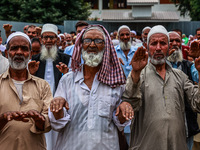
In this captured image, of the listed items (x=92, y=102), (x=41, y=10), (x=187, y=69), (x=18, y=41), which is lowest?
(x=92, y=102)

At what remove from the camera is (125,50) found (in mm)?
7195

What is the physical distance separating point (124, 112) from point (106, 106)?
267 mm

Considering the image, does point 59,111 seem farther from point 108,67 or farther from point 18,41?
point 18,41

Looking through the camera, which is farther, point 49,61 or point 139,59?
point 49,61

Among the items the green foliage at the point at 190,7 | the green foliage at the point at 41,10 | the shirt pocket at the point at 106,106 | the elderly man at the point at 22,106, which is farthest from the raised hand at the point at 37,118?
the green foliage at the point at 190,7

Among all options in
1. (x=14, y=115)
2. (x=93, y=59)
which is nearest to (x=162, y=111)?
(x=93, y=59)

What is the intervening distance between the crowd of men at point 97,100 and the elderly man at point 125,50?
252 cm

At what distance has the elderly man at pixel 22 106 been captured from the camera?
328cm

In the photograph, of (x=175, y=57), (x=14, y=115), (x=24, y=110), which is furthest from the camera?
(x=175, y=57)

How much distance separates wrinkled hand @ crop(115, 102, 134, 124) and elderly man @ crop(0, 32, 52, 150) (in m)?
0.72

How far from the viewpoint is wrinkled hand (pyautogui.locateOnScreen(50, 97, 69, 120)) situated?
3.04 meters

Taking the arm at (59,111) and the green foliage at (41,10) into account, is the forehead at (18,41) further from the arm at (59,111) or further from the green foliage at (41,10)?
the green foliage at (41,10)

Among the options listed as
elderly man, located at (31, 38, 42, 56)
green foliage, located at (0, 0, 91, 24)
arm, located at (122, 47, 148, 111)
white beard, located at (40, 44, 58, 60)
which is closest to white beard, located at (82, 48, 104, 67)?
arm, located at (122, 47, 148, 111)

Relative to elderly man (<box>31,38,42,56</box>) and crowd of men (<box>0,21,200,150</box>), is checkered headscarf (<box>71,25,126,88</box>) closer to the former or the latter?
crowd of men (<box>0,21,200,150</box>)
